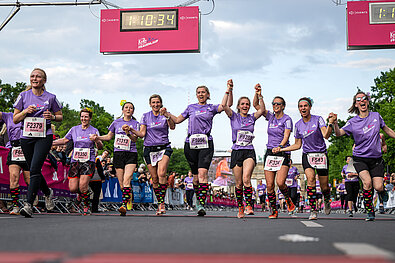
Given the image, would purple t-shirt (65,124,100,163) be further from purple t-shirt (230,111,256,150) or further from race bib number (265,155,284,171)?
race bib number (265,155,284,171)

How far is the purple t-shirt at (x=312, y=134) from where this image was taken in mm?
10766

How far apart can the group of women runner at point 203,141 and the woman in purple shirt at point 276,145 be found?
0.06ft

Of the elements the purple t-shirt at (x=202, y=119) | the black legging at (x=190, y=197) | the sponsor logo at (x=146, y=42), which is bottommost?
the black legging at (x=190, y=197)

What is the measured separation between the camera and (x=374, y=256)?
3365mm

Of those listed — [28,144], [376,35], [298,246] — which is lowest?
[298,246]

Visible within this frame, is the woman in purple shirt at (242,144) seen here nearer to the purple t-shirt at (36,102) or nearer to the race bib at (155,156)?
the race bib at (155,156)

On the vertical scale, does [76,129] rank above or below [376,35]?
below

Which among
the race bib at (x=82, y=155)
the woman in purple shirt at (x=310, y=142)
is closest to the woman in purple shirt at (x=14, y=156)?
the race bib at (x=82, y=155)

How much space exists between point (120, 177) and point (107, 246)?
7885mm

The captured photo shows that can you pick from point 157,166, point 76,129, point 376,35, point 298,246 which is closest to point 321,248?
point 298,246

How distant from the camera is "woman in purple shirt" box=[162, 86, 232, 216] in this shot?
10867 mm

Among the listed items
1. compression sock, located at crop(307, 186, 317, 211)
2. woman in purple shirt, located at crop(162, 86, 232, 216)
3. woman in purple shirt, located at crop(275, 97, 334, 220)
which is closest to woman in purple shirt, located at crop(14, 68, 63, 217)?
woman in purple shirt, located at crop(162, 86, 232, 216)

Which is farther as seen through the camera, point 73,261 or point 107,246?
point 107,246

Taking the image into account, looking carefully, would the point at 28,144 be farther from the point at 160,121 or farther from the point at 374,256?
the point at 374,256
